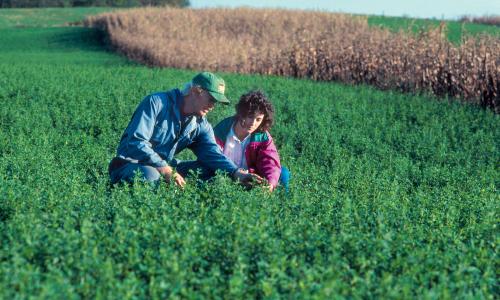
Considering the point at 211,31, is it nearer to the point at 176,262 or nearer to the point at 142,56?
the point at 142,56

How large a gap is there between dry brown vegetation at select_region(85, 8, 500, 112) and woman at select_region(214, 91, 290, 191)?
1053 cm

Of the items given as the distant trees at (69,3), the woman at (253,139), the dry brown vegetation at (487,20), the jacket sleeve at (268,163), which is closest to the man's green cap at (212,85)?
the woman at (253,139)

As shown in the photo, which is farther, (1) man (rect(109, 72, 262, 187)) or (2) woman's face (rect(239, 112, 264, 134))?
(2) woman's face (rect(239, 112, 264, 134))

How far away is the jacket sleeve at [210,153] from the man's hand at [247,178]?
5.6 inches

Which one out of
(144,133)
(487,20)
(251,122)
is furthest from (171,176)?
(487,20)

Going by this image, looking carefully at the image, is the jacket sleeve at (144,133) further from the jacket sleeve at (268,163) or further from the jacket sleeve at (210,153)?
the jacket sleeve at (268,163)

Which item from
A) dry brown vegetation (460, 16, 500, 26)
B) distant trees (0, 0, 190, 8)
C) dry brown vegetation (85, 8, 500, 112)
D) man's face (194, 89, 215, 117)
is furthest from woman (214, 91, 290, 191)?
distant trees (0, 0, 190, 8)

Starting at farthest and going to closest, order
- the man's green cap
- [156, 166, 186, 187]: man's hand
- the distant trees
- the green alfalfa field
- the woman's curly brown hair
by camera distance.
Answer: the distant trees < the woman's curly brown hair < [156, 166, 186, 187]: man's hand < the man's green cap < the green alfalfa field

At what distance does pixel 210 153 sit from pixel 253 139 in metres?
0.53

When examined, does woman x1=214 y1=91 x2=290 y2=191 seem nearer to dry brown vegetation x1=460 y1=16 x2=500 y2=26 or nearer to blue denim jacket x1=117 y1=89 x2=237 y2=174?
blue denim jacket x1=117 y1=89 x2=237 y2=174

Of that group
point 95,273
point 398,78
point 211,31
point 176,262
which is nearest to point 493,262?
point 176,262

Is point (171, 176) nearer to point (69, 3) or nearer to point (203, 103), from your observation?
point (203, 103)

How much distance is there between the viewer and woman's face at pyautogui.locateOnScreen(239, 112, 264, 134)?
770 centimetres

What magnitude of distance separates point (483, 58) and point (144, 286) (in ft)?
47.3
